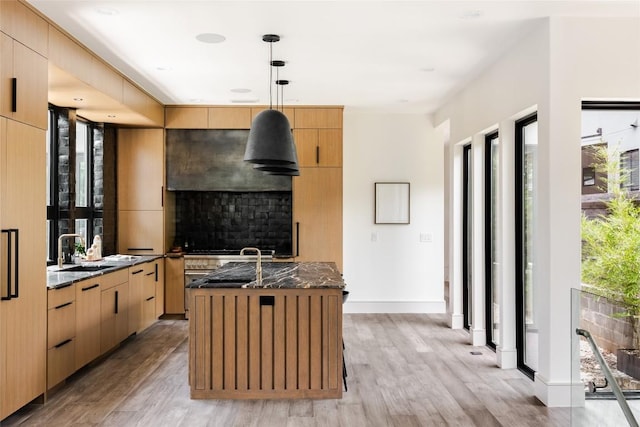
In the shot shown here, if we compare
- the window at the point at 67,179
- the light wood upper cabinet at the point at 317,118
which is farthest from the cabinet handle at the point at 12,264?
the light wood upper cabinet at the point at 317,118

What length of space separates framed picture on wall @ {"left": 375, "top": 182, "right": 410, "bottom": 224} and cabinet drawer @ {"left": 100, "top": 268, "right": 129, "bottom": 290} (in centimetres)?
352

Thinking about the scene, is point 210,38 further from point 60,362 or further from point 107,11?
point 60,362

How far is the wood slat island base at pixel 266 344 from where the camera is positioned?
404cm

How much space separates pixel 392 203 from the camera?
7.60 m

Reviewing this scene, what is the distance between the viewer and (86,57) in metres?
4.66

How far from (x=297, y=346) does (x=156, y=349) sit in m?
2.23

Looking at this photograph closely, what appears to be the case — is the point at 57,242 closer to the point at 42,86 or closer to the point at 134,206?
the point at 134,206

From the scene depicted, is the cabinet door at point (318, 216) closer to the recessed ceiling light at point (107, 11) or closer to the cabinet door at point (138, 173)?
the cabinet door at point (138, 173)

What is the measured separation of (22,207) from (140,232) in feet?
11.5

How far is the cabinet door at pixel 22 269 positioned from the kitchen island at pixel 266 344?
1069mm

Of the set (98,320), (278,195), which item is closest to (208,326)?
(98,320)

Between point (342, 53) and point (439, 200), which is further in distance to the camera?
point (439, 200)

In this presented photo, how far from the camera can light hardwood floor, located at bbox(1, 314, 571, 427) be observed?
3643mm

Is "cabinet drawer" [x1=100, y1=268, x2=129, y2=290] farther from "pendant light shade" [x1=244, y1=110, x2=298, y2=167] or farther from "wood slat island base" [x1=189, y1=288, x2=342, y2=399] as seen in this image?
"pendant light shade" [x1=244, y1=110, x2=298, y2=167]
